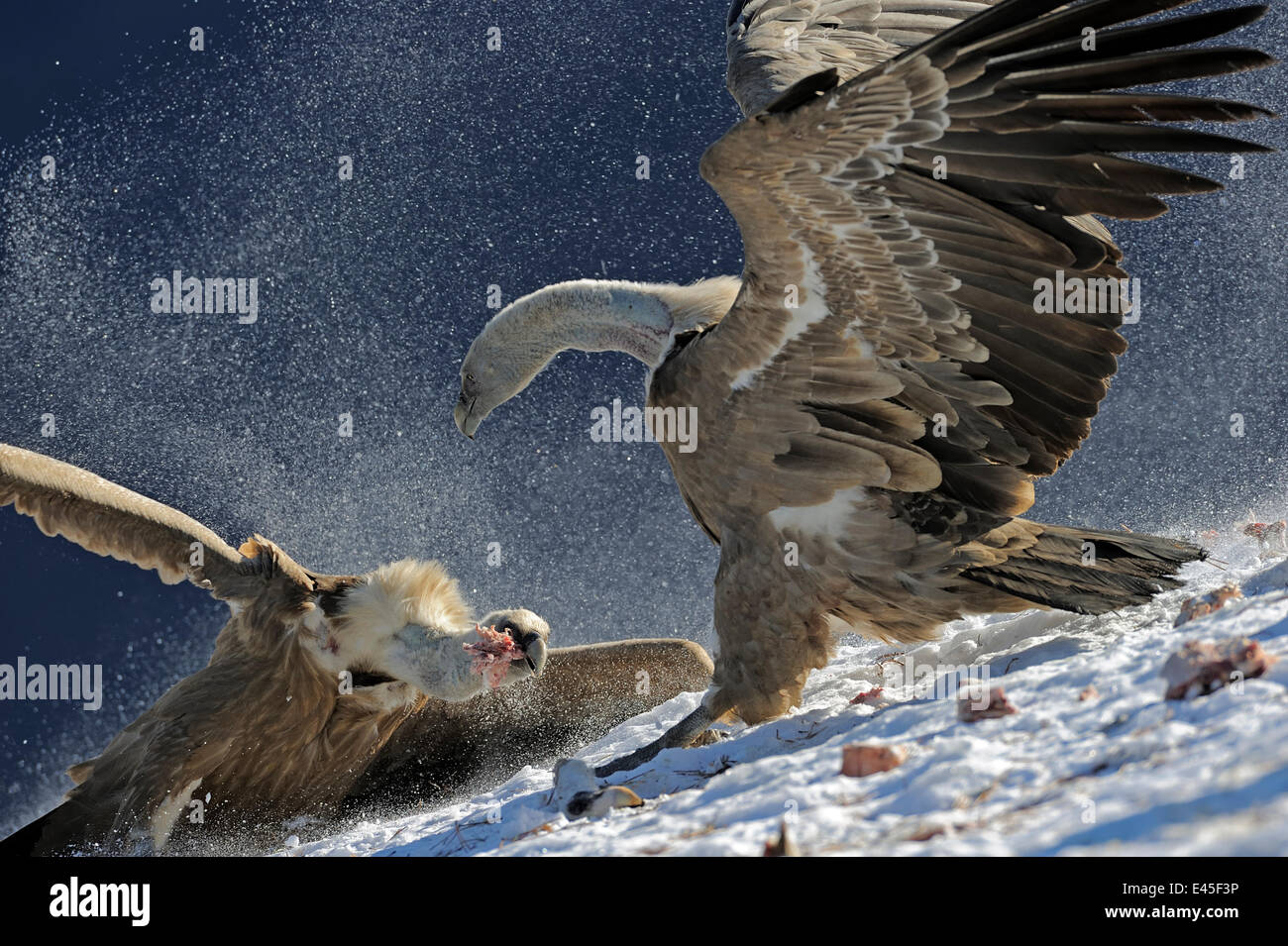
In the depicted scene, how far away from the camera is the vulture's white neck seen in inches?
210

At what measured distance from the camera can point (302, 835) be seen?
18.7ft

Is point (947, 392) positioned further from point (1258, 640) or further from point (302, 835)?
point (302, 835)

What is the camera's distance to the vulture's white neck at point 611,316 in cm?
533

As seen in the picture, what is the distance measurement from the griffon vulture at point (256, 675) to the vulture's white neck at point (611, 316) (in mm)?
1304

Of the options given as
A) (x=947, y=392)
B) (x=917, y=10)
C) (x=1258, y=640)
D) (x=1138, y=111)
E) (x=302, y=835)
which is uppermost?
(x=917, y=10)

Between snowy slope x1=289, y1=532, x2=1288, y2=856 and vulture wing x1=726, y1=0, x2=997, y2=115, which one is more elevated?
vulture wing x1=726, y1=0, x2=997, y2=115

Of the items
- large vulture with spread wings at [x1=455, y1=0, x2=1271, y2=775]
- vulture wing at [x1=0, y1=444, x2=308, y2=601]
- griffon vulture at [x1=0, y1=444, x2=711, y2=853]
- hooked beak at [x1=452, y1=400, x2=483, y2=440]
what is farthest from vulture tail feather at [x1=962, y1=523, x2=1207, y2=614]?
vulture wing at [x1=0, y1=444, x2=308, y2=601]

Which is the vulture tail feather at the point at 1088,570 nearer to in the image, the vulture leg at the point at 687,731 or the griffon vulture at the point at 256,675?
the vulture leg at the point at 687,731

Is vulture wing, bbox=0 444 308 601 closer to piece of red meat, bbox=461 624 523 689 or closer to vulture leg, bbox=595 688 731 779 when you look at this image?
piece of red meat, bbox=461 624 523 689

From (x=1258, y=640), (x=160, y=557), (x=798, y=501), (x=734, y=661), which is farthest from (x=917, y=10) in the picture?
(x=160, y=557)

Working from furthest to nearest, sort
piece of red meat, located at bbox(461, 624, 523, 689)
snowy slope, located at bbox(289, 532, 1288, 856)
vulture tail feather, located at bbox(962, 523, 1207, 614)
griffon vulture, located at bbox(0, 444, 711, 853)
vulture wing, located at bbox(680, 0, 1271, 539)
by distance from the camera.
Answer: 1. piece of red meat, located at bbox(461, 624, 523, 689)
2. griffon vulture, located at bbox(0, 444, 711, 853)
3. vulture tail feather, located at bbox(962, 523, 1207, 614)
4. vulture wing, located at bbox(680, 0, 1271, 539)
5. snowy slope, located at bbox(289, 532, 1288, 856)

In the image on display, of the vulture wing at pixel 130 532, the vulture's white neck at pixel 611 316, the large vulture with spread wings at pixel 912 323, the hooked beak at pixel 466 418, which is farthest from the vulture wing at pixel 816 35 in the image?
the vulture wing at pixel 130 532

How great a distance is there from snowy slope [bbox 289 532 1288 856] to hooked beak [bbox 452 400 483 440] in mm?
2117
